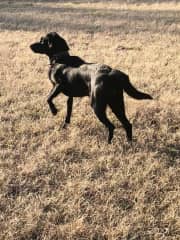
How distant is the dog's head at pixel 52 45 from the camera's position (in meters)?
6.41

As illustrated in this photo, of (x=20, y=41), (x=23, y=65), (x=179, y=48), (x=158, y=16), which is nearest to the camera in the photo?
(x=23, y=65)

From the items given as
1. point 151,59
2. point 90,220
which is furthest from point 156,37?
point 90,220

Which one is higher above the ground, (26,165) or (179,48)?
(179,48)

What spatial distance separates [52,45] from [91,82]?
1.21m

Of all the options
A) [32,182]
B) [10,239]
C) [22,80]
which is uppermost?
[22,80]

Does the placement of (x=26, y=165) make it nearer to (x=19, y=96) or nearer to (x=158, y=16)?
(x=19, y=96)

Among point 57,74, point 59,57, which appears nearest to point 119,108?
point 57,74

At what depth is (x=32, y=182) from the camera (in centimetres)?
503

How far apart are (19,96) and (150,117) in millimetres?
2513

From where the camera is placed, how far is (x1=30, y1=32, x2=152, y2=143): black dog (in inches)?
210

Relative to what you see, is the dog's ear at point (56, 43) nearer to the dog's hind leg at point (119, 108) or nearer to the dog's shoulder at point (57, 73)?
the dog's shoulder at point (57, 73)

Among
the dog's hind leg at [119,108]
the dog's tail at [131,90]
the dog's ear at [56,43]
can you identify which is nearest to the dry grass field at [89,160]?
the dog's hind leg at [119,108]

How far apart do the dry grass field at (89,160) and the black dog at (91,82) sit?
0.43 metres

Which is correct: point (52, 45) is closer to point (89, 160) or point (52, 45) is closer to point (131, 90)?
point (131, 90)
